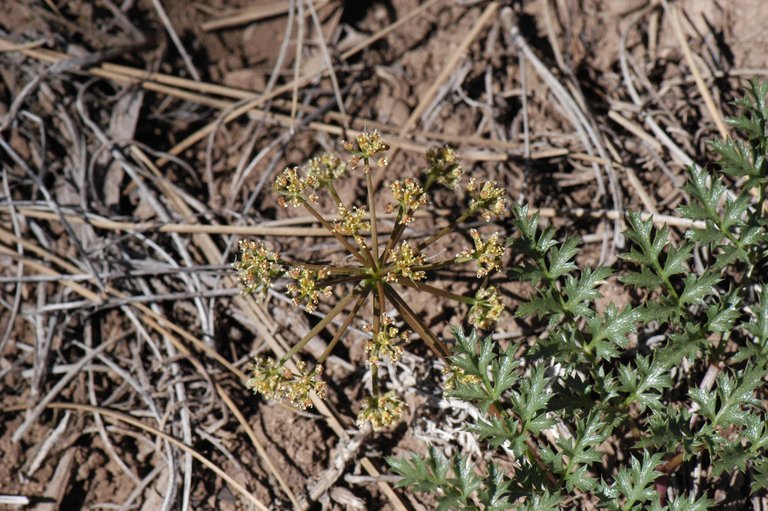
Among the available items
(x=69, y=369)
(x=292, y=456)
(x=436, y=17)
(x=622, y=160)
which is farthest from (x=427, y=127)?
(x=69, y=369)

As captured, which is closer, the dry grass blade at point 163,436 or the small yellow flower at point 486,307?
the small yellow flower at point 486,307

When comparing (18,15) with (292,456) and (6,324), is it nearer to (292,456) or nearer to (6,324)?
(6,324)

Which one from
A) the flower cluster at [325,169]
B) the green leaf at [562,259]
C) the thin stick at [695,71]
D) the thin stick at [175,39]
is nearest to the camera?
the green leaf at [562,259]

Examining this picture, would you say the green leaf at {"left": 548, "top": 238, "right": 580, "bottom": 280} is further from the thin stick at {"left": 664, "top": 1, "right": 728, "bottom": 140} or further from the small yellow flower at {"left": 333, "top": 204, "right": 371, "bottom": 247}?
the thin stick at {"left": 664, "top": 1, "right": 728, "bottom": 140}

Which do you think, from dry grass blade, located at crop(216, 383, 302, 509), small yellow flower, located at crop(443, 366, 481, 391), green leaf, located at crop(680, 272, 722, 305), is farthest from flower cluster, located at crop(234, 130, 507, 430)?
green leaf, located at crop(680, 272, 722, 305)

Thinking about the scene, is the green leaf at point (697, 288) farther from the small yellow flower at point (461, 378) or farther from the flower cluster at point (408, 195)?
the flower cluster at point (408, 195)

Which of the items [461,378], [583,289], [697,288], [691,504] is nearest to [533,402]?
[461,378]

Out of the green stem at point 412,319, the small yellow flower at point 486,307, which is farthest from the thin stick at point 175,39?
the small yellow flower at point 486,307

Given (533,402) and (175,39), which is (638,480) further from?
(175,39)
